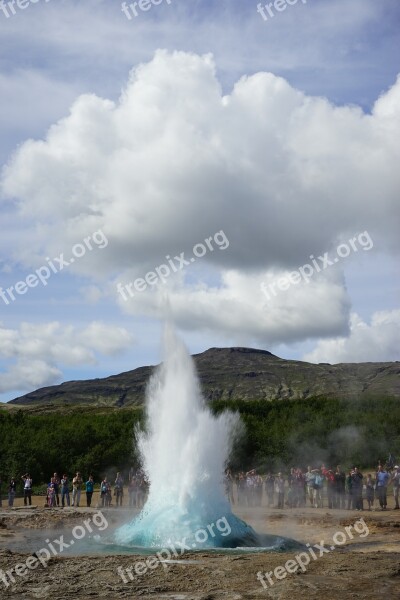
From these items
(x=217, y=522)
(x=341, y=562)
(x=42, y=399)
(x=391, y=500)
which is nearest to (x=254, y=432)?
(x=391, y=500)

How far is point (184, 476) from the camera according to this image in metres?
17.8

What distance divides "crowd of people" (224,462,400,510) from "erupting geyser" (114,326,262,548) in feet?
13.9

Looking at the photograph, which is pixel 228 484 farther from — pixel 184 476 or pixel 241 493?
pixel 184 476

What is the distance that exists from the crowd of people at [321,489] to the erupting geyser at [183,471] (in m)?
4.24

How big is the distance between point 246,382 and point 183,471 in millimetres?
144043

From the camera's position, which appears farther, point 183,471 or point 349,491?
point 349,491

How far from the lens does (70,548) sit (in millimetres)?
15859

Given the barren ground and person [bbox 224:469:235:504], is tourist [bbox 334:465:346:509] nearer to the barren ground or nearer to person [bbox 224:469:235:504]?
person [bbox 224:469:235:504]

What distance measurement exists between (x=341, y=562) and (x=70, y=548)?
703cm

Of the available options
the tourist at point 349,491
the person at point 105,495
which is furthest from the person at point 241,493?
the person at point 105,495

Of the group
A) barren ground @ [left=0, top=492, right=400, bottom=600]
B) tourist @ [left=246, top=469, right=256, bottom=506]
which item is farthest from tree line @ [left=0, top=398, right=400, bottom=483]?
barren ground @ [left=0, top=492, right=400, bottom=600]

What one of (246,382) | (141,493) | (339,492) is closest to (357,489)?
(339,492)

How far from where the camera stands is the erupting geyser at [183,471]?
16.2 m

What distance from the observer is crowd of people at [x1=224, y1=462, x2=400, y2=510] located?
2339cm
